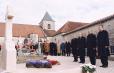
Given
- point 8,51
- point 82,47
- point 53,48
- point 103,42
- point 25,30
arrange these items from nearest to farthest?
point 8,51 < point 103,42 < point 82,47 < point 53,48 < point 25,30

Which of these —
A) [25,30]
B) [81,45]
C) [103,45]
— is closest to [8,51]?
[103,45]

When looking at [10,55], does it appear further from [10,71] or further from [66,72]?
[66,72]

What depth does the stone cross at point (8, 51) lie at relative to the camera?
11625mm

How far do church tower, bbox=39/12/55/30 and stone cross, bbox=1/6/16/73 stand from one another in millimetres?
55913

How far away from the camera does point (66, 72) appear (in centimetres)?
1013

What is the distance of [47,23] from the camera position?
7069 centimetres

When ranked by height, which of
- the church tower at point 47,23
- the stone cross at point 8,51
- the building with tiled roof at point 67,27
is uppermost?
the church tower at point 47,23

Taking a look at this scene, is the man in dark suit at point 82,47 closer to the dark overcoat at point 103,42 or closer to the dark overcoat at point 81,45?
the dark overcoat at point 81,45

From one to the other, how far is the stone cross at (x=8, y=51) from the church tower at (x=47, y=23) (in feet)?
183

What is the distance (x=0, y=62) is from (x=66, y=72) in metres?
4.82

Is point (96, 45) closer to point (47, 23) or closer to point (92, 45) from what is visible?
point (92, 45)

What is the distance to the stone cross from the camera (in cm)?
1162

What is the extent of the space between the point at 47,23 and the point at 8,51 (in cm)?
5914

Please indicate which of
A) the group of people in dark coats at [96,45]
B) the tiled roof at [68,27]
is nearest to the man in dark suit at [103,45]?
the group of people in dark coats at [96,45]
